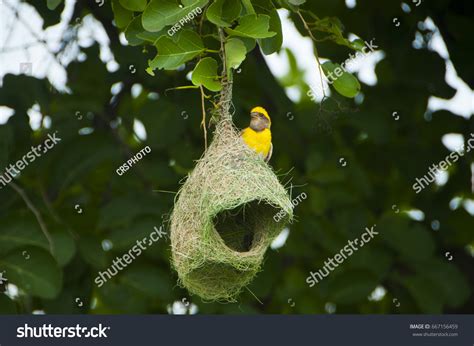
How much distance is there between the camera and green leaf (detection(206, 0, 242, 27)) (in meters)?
2.52

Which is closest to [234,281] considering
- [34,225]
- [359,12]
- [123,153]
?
[34,225]

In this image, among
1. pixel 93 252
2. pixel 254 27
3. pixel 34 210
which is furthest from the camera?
pixel 93 252

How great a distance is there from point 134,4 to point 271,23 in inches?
17.2

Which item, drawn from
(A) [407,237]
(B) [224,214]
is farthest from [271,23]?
(A) [407,237]

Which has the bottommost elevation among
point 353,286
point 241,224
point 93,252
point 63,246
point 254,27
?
point 353,286

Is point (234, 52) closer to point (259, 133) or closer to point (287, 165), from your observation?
point (259, 133)

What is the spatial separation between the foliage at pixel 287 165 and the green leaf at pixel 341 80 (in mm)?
1135

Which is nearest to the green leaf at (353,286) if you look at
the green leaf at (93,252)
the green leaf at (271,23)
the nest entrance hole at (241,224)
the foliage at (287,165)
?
the foliage at (287,165)

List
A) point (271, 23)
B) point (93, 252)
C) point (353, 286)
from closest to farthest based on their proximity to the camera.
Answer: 1. point (271, 23)
2. point (93, 252)
3. point (353, 286)

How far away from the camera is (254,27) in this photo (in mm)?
2520

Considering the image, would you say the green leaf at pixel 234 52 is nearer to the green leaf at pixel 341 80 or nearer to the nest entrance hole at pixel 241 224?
the green leaf at pixel 341 80

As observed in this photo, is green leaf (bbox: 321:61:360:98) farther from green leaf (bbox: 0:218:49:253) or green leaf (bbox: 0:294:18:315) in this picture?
green leaf (bbox: 0:294:18:315)

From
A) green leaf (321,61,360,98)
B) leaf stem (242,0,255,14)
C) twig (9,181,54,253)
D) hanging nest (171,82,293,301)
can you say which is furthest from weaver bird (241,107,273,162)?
twig (9,181,54,253)

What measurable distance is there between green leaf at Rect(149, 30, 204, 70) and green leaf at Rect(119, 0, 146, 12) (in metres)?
0.18
